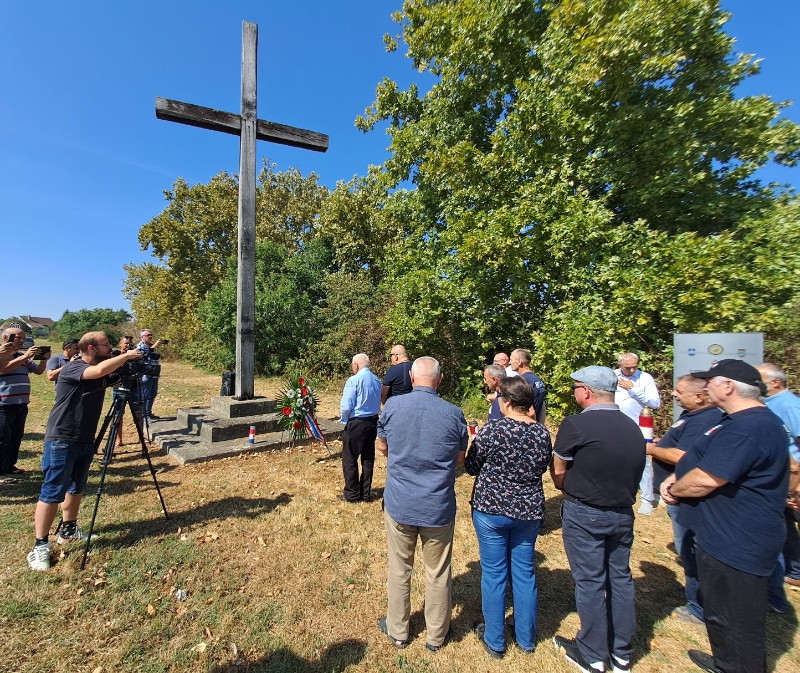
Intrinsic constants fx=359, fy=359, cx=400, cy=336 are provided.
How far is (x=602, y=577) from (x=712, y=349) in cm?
389

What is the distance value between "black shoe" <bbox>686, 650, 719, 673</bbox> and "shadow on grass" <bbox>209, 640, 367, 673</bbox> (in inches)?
92.0

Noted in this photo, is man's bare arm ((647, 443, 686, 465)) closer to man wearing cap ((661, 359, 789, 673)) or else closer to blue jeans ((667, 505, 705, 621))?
blue jeans ((667, 505, 705, 621))

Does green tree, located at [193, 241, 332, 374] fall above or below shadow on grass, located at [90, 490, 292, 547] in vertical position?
above

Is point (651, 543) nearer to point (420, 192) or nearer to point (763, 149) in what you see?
point (763, 149)

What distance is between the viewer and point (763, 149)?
25.5ft

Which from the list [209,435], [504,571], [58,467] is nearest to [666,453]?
[504,571]

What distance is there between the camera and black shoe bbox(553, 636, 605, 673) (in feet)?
7.79

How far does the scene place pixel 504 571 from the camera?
2.47m

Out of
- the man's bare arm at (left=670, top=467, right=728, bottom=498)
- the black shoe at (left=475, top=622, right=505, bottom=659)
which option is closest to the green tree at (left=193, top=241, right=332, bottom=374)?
the black shoe at (left=475, top=622, right=505, bottom=659)

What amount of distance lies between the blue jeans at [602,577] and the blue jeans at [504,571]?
0.90 ft

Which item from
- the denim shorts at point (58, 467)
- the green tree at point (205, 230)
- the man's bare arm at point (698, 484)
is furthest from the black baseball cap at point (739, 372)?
the green tree at point (205, 230)

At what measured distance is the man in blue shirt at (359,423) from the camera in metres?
4.84

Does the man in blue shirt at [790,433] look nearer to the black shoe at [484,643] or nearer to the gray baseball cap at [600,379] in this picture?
the gray baseball cap at [600,379]

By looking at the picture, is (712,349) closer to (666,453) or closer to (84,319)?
(666,453)
